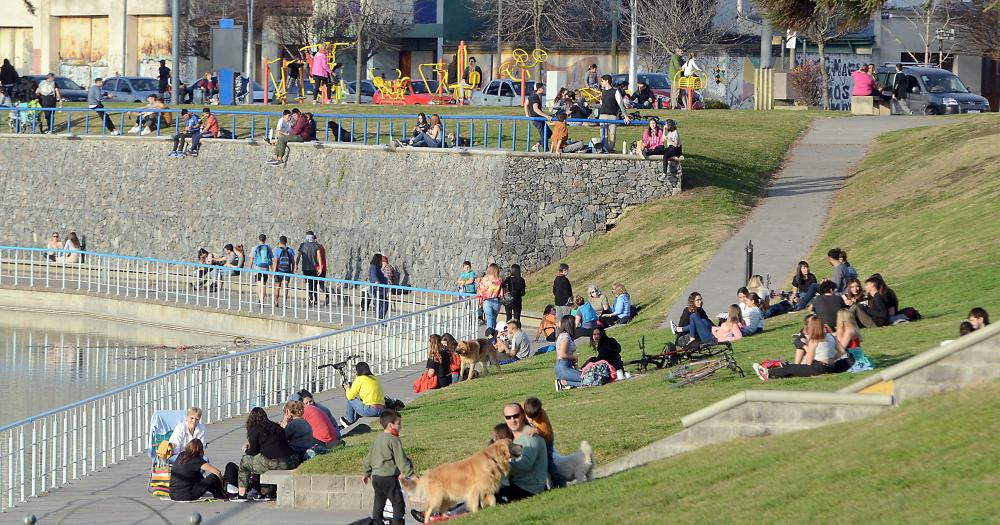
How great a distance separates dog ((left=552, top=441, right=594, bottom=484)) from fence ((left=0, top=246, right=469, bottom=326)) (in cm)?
1411

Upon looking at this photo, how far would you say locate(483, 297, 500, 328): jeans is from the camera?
87.6ft

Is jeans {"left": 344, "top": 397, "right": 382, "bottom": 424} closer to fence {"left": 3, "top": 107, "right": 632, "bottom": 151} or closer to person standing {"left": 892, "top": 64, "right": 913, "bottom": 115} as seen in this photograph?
fence {"left": 3, "top": 107, "right": 632, "bottom": 151}

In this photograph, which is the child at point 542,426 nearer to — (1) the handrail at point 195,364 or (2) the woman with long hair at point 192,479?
(2) the woman with long hair at point 192,479

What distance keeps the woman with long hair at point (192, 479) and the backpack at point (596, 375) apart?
496 centimetres

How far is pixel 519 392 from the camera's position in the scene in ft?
62.3

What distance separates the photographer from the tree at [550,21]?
61.8 m

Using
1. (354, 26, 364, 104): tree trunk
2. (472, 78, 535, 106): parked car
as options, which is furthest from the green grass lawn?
(354, 26, 364, 104): tree trunk

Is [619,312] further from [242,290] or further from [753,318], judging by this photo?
[242,290]

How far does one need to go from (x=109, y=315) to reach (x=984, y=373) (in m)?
24.0

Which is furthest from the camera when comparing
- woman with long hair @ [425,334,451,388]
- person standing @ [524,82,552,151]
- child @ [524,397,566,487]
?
person standing @ [524,82,552,151]

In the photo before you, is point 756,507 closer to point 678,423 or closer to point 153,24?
point 678,423

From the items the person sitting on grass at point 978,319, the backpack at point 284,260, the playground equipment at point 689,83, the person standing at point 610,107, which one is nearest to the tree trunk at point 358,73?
the playground equipment at point 689,83

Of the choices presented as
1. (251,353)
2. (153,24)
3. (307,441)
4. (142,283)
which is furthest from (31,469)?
(153,24)

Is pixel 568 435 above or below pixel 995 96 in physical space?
below
